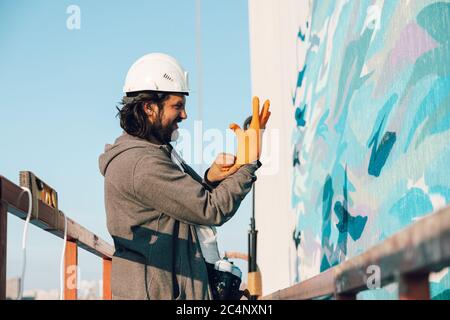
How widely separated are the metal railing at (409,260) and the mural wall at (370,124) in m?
1.44

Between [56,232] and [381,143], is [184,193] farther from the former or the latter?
[381,143]

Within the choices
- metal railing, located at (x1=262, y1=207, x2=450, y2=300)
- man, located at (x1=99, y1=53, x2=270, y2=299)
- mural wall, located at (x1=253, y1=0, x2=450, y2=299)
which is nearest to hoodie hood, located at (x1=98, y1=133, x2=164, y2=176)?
man, located at (x1=99, y1=53, x2=270, y2=299)

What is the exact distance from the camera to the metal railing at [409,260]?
1.16 metres

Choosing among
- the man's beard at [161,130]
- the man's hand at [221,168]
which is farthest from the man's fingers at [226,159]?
the man's beard at [161,130]

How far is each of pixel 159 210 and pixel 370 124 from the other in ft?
5.45

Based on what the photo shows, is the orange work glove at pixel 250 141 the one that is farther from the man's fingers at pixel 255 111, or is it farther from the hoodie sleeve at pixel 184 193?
the hoodie sleeve at pixel 184 193

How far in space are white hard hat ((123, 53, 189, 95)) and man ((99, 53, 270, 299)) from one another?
8.7 inches

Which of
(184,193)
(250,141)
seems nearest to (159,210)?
(184,193)

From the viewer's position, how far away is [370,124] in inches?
170

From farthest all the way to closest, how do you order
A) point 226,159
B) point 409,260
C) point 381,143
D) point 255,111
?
point 381,143, point 226,159, point 255,111, point 409,260

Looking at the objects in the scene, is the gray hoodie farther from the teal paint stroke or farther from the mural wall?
the teal paint stroke

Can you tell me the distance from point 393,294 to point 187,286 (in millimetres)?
1177
